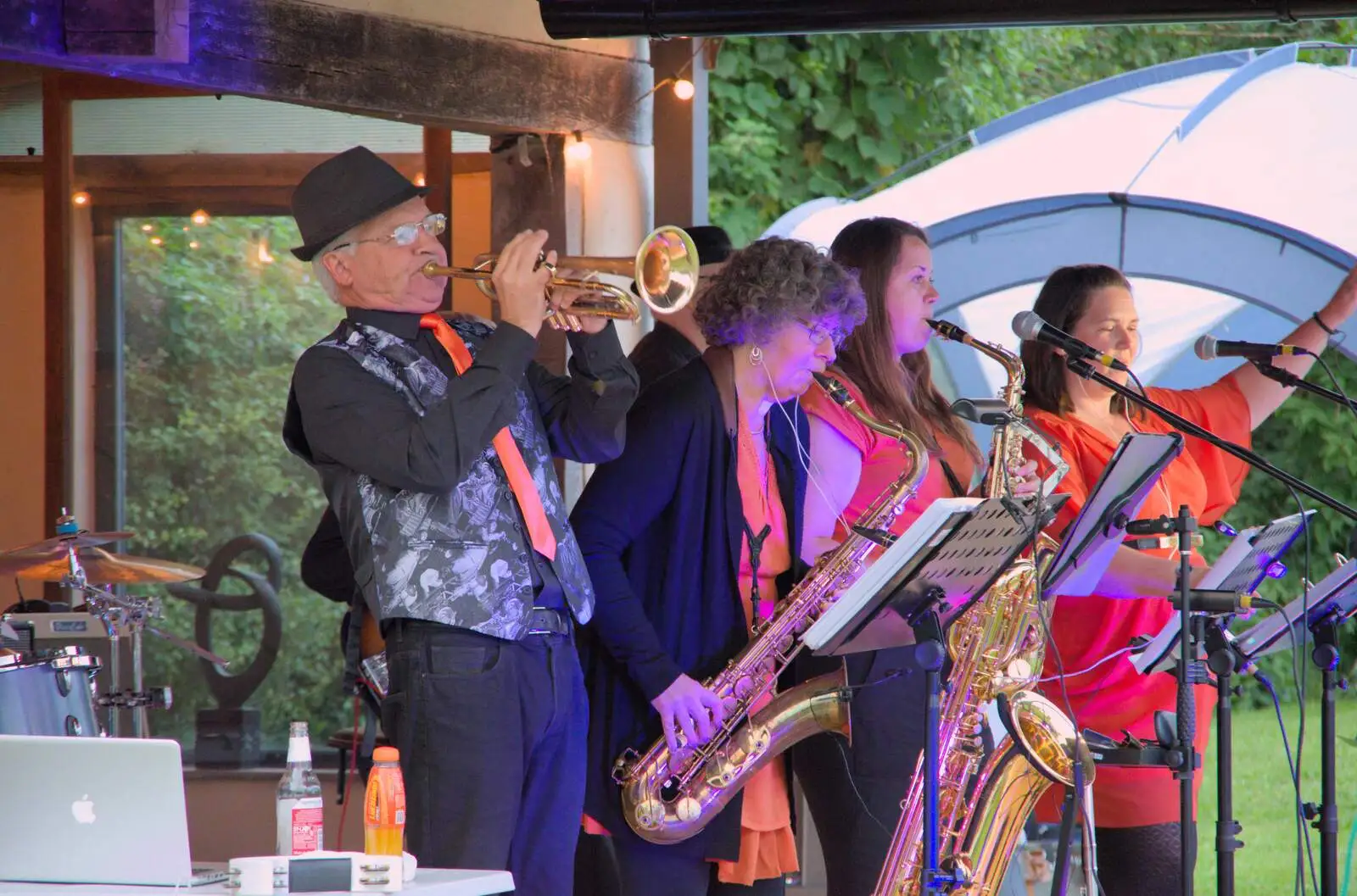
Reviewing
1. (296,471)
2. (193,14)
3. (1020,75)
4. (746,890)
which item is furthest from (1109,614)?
(1020,75)

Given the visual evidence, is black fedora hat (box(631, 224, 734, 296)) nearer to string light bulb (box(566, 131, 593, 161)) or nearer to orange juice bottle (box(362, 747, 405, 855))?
string light bulb (box(566, 131, 593, 161))

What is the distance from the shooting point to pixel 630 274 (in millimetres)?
3670

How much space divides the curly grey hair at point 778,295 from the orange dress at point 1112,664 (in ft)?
2.14

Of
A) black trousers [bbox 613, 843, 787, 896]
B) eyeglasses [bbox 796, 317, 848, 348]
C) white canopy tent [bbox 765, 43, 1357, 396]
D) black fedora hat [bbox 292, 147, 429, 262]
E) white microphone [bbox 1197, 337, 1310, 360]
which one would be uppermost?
white canopy tent [bbox 765, 43, 1357, 396]

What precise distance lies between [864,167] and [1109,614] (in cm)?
622

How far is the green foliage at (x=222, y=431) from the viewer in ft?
21.1

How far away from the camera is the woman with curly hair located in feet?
12.5

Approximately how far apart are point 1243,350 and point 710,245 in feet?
5.68

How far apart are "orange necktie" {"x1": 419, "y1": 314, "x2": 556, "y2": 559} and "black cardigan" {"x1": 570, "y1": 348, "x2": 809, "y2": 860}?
0.39 metres

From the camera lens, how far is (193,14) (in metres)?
4.41

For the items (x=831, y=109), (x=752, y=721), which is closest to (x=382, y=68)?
(x=752, y=721)

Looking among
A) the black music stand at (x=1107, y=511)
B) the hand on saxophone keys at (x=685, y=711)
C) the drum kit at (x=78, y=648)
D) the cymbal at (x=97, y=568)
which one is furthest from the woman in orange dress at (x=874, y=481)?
the cymbal at (x=97, y=568)

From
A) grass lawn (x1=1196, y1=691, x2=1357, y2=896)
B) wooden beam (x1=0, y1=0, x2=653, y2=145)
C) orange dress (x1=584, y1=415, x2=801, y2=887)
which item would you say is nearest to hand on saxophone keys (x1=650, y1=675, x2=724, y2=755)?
orange dress (x1=584, y1=415, x2=801, y2=887)

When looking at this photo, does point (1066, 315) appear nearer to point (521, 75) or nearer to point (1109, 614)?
point (1109, 614)
